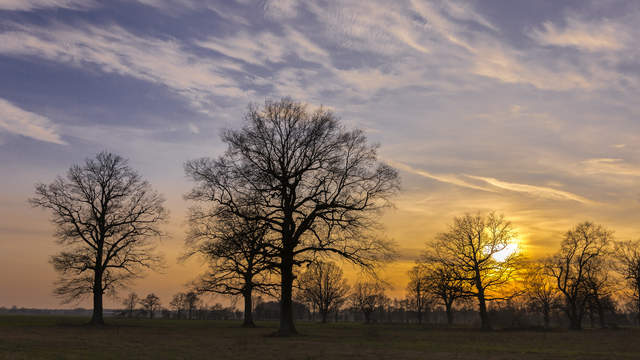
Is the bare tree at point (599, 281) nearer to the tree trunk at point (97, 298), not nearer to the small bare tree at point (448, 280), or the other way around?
the small bare tree at point (448, 280)

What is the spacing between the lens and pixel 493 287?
61719mm

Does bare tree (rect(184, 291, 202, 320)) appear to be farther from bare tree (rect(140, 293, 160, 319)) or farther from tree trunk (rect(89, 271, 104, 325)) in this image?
tree trunk (rect(89, 271, 104, 325))

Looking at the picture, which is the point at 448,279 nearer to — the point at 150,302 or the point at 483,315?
the point at 483,315

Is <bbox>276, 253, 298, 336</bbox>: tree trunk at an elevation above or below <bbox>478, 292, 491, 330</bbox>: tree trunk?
above

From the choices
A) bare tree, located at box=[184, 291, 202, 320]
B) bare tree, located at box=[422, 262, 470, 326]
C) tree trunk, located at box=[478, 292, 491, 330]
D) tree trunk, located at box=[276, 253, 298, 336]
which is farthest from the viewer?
bare tree, located at box=[184, 291, 202, 320]

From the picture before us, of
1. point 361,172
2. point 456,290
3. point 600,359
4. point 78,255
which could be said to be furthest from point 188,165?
point 456,290

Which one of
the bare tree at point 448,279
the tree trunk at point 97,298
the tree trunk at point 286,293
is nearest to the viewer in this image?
the tree trunk at point 286,293

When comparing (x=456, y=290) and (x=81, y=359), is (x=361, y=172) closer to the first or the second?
(x=81, y=359)

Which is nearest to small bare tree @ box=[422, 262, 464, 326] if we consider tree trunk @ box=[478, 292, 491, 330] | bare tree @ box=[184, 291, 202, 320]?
tree trunk @ box=[478, 292, 491, 330]

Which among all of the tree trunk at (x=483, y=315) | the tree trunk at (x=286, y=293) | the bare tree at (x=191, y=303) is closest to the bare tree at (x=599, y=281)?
the tree trunk at (x=483, y=315)

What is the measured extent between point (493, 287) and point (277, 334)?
126 feet

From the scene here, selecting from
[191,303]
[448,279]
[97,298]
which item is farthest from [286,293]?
[191,303]

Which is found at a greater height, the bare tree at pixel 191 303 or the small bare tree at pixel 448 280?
the small bare tree at pixel 448 280

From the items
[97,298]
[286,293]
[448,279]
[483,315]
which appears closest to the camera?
[286,293]
